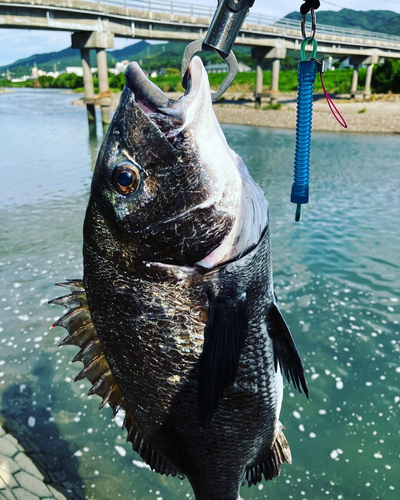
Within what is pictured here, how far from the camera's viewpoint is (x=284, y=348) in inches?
74.1

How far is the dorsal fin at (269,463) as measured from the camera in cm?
221

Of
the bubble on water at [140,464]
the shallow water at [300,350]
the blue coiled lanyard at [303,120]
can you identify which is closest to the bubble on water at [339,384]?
the shallow water at [300,350]

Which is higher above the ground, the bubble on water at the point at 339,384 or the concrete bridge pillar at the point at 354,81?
the concrete bridge pillar at the point at 354,81

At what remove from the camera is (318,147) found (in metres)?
21.0

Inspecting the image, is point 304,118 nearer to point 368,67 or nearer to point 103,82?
point 103,82

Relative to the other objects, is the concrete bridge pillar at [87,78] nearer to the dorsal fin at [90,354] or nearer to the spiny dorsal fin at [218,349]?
the dorsal fin at [90,354]

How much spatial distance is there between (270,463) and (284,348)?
2.62ft

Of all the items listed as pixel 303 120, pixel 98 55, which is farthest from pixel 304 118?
pixel 98 55

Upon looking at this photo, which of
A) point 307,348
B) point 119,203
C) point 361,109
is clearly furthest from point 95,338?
point 361,109

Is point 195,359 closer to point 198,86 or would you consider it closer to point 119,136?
point 119,136

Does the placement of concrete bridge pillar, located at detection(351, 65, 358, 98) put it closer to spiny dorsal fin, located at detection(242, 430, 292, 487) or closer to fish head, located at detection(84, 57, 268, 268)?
spiny dorsal fin, located at detection(242, 430, 292, 487)

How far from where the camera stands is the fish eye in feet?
5.23

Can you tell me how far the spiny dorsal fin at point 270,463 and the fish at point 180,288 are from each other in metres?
0.25

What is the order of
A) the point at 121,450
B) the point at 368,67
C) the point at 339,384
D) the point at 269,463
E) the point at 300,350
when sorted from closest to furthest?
the point at 269,463, the point at 121,450, the point at 339,384, the point at 300,350, the point at 368,67
